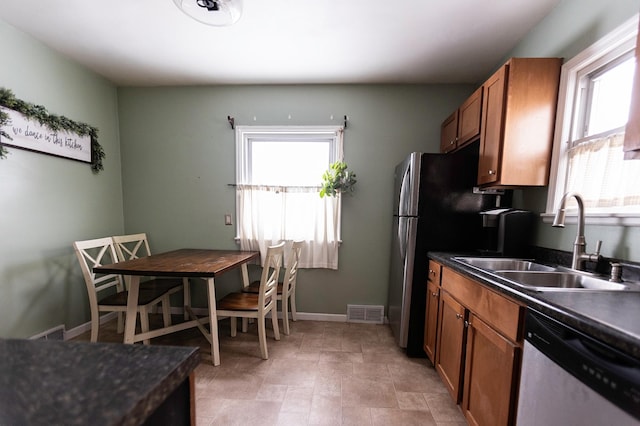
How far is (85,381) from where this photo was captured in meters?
0.44

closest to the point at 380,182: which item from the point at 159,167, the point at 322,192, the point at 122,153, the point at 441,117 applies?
the point at 322,192

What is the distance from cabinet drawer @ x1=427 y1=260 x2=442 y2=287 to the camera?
1732mm

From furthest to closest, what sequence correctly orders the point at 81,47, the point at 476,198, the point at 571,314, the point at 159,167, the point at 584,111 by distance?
1. the point at 159,167
2. the point at 81,47
3. the point at 476,198
4. the point at 584,111
5. the point at 571,314

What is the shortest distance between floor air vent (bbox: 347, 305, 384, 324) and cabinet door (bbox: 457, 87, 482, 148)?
1823 mm

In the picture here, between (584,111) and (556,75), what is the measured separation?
28 cm

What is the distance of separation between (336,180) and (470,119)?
1.23 metres

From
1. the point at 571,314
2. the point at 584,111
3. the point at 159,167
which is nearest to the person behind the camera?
the point at 571,314

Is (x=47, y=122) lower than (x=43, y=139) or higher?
higher

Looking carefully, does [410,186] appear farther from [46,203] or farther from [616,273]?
[46,203]

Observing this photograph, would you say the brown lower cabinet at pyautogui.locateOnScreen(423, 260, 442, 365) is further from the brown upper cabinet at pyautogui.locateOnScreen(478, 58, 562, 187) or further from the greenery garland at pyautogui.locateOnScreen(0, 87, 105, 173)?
the greenery garland at pyautogui.locateOnScreen(0, 87, 105, 173)

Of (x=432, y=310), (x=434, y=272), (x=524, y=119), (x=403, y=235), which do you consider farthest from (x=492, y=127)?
(x=432, y=310)

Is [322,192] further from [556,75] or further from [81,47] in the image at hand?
[81,47]

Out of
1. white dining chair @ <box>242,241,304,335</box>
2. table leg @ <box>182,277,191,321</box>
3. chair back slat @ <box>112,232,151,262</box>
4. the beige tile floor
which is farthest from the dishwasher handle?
chair back slat @ <box>112,232,151,262</box>

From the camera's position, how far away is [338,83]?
2.52 m
